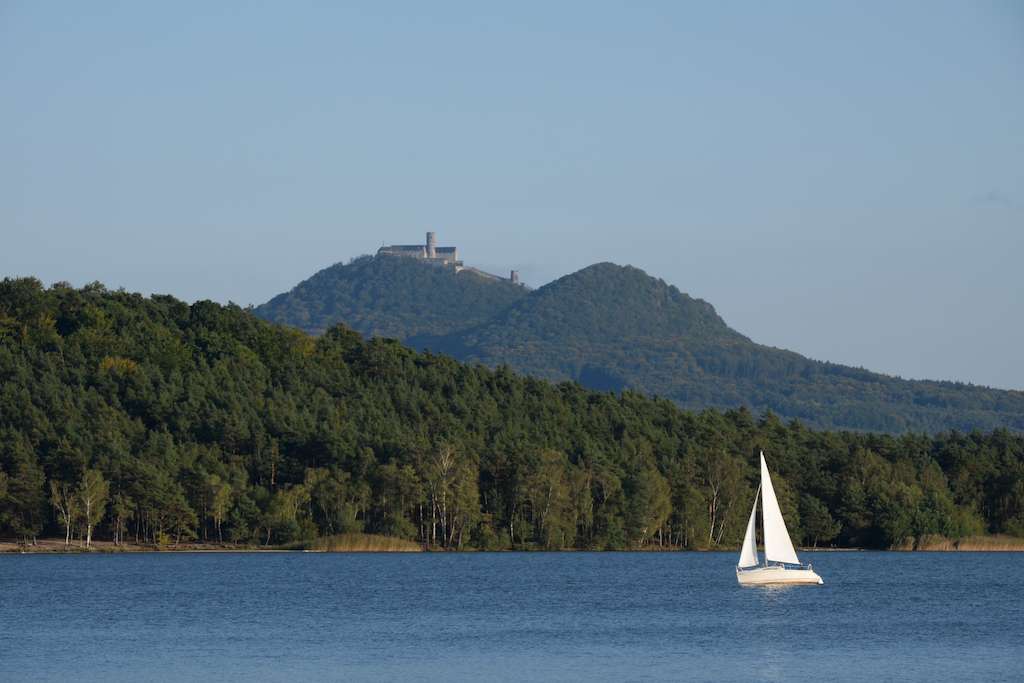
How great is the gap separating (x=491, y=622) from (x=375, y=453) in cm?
6465

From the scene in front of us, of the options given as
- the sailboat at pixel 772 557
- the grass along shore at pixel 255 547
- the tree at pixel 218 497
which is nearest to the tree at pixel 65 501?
the grass along shore at pixel 255 547

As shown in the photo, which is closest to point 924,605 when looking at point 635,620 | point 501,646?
point 635,620

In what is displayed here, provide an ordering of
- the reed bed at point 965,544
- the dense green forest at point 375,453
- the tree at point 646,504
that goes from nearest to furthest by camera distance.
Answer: the dense green forest at point 375,453 < the tree at point 646,504 < the reed bed at point 965,544

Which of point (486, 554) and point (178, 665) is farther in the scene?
point (486, 554)

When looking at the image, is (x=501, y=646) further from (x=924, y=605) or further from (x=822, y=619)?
(x=924, y=605)

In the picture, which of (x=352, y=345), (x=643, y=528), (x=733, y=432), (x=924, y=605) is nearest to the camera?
(x=924, y=605)

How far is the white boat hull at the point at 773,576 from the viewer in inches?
3578

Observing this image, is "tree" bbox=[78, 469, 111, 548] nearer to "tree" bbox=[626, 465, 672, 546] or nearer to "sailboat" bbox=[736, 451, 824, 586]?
"tree" bbox=[626, 465, 672, 546]

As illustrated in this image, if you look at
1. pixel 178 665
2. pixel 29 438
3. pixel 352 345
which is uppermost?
pixel 352 345

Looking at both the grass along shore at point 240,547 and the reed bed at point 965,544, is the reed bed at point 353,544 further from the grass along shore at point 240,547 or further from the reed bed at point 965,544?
the reed bed at point 965,544

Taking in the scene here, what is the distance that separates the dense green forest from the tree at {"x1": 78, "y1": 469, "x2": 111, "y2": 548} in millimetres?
157

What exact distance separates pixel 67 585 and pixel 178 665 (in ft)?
130

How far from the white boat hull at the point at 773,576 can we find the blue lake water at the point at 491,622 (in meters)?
0.86

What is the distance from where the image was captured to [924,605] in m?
83.2
